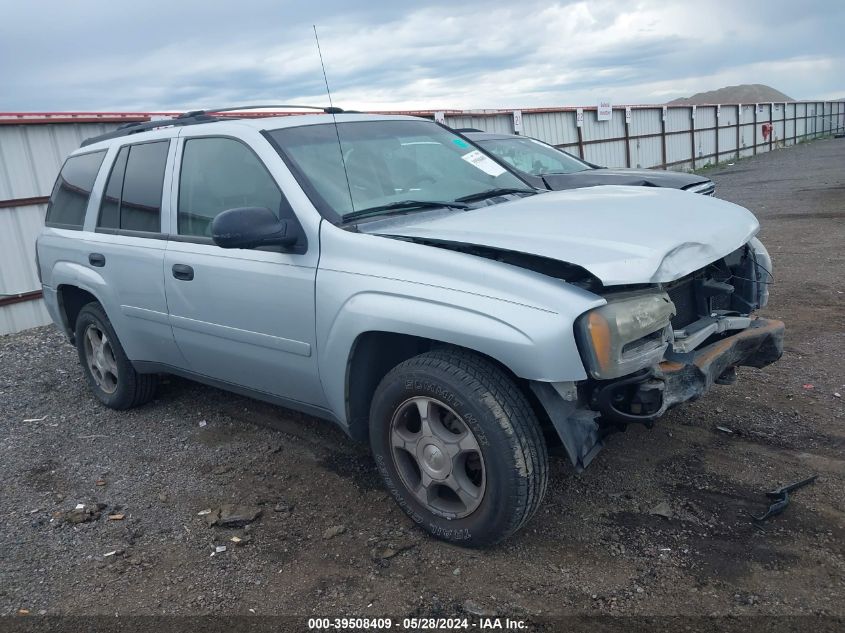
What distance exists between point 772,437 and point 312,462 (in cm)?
253

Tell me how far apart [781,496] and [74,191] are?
4747mm

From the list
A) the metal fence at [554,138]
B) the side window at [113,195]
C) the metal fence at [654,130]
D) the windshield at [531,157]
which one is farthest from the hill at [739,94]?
the side window at [113,195]

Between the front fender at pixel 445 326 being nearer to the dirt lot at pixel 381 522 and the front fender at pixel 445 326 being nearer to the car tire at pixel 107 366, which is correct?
the dirt lot at pixel 381 522

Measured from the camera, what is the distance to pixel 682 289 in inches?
136

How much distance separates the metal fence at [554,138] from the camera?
8617mm

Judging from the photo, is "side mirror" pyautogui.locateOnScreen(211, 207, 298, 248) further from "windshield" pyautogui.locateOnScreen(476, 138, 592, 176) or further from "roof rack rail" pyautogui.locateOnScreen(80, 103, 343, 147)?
"windshield" pyautogui.locateOnScreen(476, 138, 592, 176)

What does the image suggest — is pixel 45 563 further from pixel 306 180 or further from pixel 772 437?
pixel 772 437

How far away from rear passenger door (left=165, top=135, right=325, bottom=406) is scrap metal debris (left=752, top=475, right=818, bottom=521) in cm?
207

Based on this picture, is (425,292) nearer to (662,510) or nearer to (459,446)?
(459,446)

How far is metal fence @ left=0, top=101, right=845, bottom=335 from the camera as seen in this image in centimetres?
862

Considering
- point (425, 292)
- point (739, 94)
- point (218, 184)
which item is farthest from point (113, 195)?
point (739, 94)

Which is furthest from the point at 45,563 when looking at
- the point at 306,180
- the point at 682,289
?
the point at 682,289

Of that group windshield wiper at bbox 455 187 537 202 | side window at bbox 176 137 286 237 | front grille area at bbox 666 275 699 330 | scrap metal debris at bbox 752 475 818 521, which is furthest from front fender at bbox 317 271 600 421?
scrap metal debris at bbox 752 475 818 521

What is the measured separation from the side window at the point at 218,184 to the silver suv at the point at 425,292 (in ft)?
0.04
